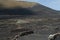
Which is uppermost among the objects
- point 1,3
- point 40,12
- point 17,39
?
point 17,39

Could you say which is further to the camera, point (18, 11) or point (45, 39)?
point (18, 11)

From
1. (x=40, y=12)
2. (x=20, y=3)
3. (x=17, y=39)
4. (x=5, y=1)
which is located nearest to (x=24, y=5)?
(x=20, y=3)

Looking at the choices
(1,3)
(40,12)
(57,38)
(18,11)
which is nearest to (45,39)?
(57,38)

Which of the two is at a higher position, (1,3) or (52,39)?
(52,39)

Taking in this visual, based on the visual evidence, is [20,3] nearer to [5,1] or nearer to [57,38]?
[5,1]

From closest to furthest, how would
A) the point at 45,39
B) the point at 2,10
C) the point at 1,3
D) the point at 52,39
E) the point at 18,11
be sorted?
the point at 52,39, the point at 45,39, the point at 1,3, the point at 2,10, the point at 18,11

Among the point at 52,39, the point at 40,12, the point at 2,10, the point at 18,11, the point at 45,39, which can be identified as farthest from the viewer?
the point at 40,12

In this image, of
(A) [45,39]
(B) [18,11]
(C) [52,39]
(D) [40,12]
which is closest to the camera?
(C) [52,39]

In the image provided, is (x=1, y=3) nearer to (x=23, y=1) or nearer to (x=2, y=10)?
(x=2, y=10)

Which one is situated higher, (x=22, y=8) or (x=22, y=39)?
(x=22, y=39)
